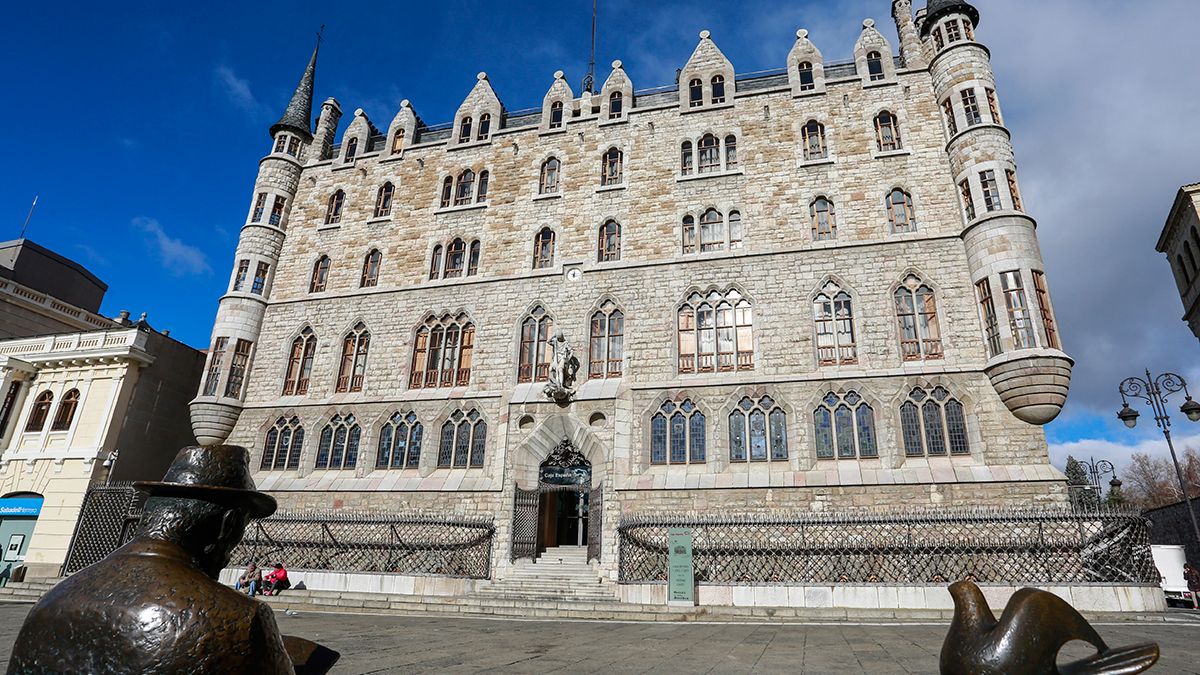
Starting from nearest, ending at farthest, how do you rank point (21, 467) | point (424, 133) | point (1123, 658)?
point (1123, 658), point (21, 467), point (424, 133)

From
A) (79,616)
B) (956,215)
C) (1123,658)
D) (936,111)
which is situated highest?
(936,111)

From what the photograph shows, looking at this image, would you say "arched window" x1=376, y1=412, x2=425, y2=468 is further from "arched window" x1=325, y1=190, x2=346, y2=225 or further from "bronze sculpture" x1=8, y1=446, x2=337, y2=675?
"bronze sculpture" x1=8, y1=446, x2=337, y2=675

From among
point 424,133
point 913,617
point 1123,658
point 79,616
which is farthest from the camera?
point 424,133

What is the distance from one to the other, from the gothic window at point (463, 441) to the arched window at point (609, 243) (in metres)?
6.83

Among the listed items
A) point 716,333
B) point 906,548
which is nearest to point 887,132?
point 716,333

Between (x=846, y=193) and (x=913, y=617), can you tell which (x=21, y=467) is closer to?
(x=913, y=617)

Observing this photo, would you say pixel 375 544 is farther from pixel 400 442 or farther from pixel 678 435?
pixel 678 435

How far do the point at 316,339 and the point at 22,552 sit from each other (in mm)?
11395

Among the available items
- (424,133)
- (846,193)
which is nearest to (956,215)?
(846,193)

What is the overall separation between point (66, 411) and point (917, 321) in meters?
29.2

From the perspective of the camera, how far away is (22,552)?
2002 cm

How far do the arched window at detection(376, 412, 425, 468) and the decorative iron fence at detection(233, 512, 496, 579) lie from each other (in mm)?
1985

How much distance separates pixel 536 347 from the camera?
66.2 ft

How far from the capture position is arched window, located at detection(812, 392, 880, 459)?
1642 centimetres
